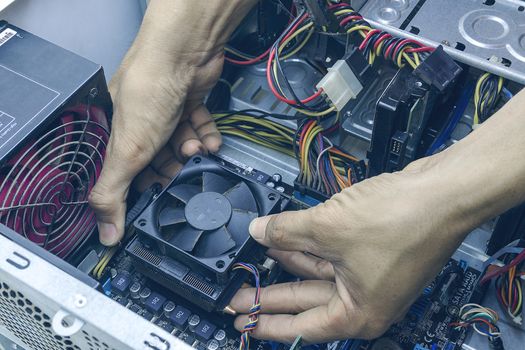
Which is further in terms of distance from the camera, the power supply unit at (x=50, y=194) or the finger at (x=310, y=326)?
the finger at (x=310, y=326)

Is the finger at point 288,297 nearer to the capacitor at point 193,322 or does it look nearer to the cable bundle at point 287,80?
the capacitor at point 193,322

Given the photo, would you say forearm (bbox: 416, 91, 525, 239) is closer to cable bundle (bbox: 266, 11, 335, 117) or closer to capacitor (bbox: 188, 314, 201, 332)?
cable bundle (bbox: 266, 11, 335, 117)

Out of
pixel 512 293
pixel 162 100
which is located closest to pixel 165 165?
pixel 162 100

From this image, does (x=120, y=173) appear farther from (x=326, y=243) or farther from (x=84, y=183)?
(x=326, y=243)

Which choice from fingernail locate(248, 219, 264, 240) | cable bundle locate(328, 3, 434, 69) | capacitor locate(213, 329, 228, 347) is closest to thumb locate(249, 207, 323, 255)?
fingernail locate(248, 219, 264, 240)

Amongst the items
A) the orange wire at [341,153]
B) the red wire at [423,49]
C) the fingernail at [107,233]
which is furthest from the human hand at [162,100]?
the red wire at [423,49]

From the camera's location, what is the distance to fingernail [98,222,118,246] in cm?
174

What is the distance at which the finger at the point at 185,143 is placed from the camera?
1.93 meters

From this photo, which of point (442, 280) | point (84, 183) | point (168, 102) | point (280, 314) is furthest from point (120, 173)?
point (442, 280)

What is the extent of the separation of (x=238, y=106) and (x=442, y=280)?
34.8 inches

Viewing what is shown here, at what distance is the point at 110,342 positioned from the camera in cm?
112

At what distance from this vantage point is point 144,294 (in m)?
1.65

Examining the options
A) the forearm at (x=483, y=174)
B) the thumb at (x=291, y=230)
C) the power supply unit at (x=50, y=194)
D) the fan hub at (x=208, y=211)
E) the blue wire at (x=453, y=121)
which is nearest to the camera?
the power supply unit at (x=50, y=194)

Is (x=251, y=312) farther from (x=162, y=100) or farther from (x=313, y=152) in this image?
(x=162, y=100)
